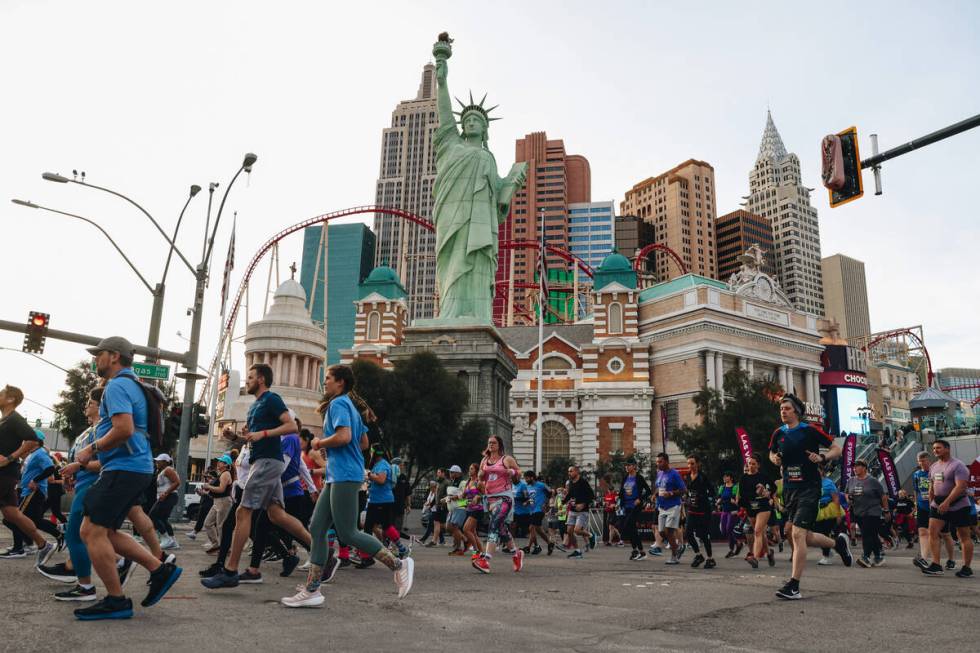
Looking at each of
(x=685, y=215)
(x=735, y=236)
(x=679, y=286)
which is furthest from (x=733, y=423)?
(x=735, y=236)

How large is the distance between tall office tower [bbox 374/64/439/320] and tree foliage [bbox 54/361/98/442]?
103m

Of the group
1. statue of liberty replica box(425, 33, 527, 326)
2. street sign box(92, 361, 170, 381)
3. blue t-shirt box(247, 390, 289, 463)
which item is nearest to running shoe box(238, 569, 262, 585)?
blue t-shirt box(247, 390, 289, 463)

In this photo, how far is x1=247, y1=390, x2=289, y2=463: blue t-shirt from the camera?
21.6 feet

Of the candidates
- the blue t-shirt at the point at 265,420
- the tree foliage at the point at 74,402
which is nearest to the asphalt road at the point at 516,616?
the blue t-shirt at the point at 265,420

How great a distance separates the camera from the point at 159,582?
526 cm

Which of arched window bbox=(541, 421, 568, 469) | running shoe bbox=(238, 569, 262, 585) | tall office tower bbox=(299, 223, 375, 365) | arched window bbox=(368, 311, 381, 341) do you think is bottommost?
running shoe bbox=(238, 569, 262, 585)

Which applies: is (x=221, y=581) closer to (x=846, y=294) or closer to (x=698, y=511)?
(x=698, y=511)

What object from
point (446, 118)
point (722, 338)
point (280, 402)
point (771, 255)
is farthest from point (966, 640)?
point (771, 255)

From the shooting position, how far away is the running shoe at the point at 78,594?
18.6 feet

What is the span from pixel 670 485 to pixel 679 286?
41478mm

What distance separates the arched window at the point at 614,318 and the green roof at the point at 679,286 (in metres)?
2.34

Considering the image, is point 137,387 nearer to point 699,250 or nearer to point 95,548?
point 95,548

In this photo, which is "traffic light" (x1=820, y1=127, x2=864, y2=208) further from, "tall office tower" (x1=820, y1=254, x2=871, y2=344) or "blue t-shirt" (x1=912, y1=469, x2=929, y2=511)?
"tall office tower" (x1=820, y1=254, x2=871, y2=344)

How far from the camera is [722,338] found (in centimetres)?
4941
